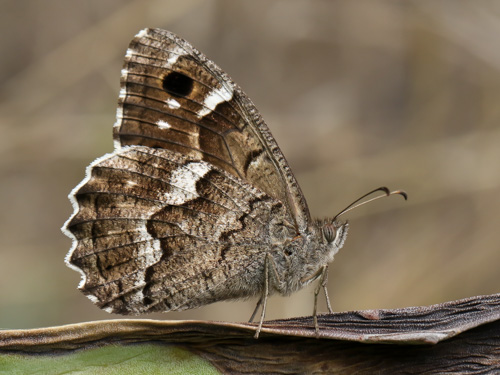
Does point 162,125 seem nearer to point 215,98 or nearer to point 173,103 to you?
point 173,103

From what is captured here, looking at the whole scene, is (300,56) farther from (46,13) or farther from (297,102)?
(46,13)

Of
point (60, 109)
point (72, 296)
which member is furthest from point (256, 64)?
point (72, 296)

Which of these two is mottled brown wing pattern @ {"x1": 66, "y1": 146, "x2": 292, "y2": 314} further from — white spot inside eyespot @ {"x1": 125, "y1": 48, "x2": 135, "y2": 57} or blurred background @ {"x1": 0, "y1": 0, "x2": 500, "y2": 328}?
blurred background @ {"x1": 0, "y1": 0, "x2": 500, "y2": 328}

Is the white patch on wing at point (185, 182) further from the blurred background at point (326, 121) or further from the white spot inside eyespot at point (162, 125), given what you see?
the blurred background at point (326, 121)

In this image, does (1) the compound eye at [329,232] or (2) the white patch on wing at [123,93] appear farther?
(2) the white patch on wing at [123,93]

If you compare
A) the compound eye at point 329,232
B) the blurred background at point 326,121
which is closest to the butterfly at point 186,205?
the compound eye at point 329,232

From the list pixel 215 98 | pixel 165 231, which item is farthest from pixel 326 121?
pixel 165 231

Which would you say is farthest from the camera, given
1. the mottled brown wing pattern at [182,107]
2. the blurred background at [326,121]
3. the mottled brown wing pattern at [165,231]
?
the blurred background at [326,121]
